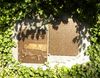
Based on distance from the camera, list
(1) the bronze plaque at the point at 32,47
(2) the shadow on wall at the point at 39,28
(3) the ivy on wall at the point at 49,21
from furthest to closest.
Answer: (1) the bronze plaque at the point at 32,47, (2) the shadow on wall at the point at 39,28, (3) the ivy on wall at the point at 49,21

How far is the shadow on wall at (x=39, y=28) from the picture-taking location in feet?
20.9

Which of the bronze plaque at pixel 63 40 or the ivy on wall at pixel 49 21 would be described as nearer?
the ivy on wall at pixel 49 21

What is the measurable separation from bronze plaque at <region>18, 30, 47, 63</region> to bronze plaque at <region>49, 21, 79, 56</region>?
0.50ft

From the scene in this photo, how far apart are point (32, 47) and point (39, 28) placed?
402 mm

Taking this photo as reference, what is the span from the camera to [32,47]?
259 inches

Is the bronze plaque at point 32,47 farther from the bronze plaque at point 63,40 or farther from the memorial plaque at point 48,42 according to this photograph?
the bronze plaque at point 63,40

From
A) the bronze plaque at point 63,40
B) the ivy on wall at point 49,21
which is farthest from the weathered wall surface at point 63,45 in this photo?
the ivy on wall at point 49,21

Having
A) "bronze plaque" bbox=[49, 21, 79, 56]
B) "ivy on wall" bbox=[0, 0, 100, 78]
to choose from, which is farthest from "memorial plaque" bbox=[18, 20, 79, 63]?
"ivy on wall" bbox=[0, 0, 100, 78]

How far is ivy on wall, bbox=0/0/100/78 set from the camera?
20.4 ft

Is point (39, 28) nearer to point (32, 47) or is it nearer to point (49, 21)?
point (49, 21)

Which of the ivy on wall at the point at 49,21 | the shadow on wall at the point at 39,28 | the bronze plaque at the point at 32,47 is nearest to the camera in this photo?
the ivy on wall at the point at 49,21

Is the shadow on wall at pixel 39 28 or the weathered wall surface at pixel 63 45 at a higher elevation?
the shadow on wall at pixel 39 28

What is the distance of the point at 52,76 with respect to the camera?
6.55 m

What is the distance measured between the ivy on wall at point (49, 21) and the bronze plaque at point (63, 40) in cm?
21
